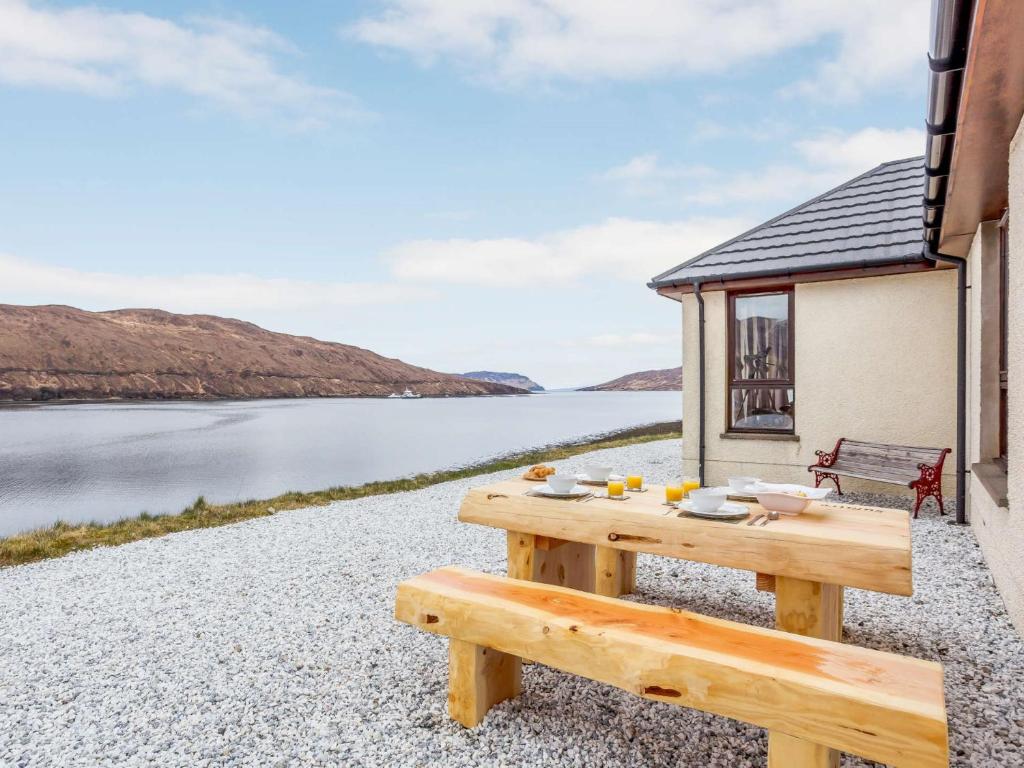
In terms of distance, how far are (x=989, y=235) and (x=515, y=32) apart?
8.68 m

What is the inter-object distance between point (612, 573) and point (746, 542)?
1530mm

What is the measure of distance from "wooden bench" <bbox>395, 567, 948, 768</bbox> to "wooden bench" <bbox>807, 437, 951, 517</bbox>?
559cm

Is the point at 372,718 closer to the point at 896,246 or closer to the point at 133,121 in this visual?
the point at 896,246

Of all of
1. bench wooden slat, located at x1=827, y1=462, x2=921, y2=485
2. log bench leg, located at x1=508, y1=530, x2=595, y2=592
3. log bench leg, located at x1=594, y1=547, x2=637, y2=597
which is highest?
bench wooden slat, located at x1=827, y1=462, x2=921, y2=485

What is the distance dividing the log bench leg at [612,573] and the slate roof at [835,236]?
5199 mm

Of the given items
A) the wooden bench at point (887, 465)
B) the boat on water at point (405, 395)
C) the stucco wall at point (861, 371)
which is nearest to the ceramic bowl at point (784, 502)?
the wooden bench at point (887, 465)

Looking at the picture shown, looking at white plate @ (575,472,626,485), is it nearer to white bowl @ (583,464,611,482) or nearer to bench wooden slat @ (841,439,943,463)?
white bowl @ (583,464,611,482)

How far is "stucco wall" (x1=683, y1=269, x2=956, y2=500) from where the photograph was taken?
7.05 meters

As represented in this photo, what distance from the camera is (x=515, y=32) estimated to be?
10734 mm

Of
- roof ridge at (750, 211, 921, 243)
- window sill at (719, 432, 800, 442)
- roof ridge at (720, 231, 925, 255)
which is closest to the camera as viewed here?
roof ridge at (720, 231, 925, 255)

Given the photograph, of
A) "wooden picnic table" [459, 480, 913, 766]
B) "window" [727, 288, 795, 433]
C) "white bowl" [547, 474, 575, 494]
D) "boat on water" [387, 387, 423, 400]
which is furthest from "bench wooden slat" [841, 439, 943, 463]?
"boat on water" [387, 387, 423, 400]

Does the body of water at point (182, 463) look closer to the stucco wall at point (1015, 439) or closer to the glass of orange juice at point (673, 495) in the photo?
the glass of orange juice at point (673, 495)

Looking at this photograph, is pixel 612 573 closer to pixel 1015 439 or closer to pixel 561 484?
pixel 561 484

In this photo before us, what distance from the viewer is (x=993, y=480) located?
4555 mm
